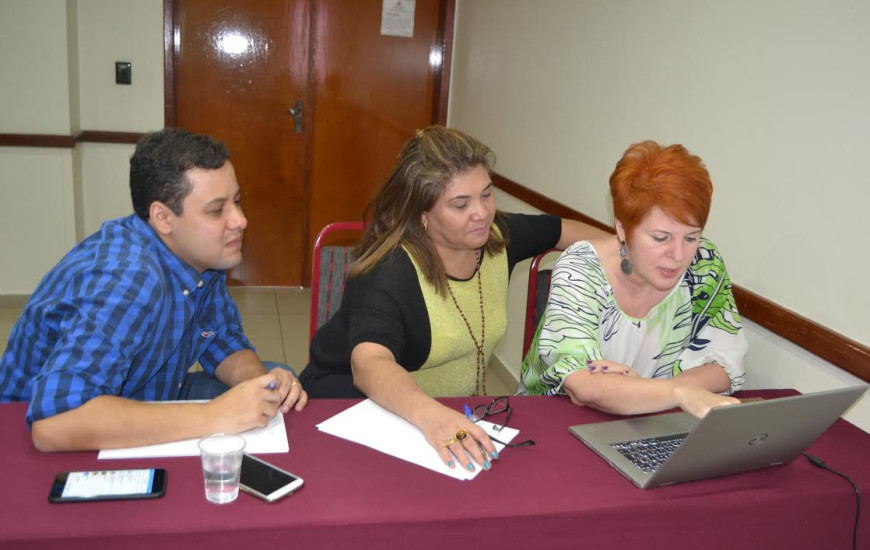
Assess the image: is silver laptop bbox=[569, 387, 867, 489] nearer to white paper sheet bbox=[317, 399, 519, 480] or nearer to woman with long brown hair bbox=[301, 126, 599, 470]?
white paper sheet bbox=[317, 399, 519, 480]

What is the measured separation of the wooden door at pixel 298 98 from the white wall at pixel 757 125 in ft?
5.87

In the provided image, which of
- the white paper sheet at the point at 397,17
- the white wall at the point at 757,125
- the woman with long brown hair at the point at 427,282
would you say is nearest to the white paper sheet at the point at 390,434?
the woman with long brown hair at the point at 427,282

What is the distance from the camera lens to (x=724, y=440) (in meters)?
1.31

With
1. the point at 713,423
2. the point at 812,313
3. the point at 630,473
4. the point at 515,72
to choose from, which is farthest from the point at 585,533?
the point at 515,72

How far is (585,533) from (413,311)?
A: 747 millimetres

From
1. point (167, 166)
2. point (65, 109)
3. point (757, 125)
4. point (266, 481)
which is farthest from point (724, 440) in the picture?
point (65, 109)

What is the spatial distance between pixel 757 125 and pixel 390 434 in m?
1.30

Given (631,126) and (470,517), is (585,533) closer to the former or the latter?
(470,517)

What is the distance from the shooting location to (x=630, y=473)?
1391 mm

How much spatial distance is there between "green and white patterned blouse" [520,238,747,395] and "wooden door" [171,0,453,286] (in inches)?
122

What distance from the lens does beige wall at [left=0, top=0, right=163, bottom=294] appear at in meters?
3.92


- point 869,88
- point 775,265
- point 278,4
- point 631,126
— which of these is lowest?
point 775,265

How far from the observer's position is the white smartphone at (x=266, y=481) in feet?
4.00

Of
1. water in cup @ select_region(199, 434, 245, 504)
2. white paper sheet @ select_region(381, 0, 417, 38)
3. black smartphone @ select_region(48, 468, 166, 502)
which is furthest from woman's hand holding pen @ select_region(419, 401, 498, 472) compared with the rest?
white paper sheet @ select_region(381, 0, 417, 38)
